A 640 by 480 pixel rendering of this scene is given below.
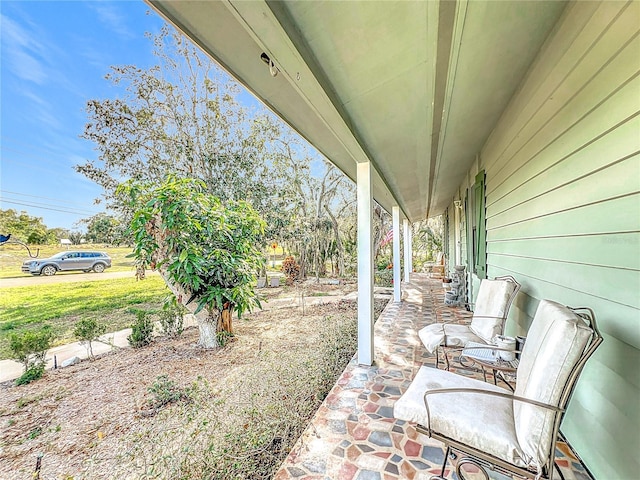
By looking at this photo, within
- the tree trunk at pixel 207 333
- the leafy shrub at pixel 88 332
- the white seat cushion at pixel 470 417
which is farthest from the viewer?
the tree trunk at pixel 207 333

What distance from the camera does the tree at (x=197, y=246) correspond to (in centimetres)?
318

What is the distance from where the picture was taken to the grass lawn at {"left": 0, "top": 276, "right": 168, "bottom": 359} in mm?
2793

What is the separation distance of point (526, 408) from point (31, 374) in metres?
4.34

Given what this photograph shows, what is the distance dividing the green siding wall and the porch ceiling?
0.35 metres

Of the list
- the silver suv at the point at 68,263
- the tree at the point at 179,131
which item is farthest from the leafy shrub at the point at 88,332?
the tree at the point at 179,131

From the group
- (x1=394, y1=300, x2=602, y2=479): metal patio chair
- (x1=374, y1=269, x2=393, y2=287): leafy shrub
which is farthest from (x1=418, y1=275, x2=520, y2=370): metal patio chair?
(x1=374, y1=269, x2=393, y2=287): leafy shrub

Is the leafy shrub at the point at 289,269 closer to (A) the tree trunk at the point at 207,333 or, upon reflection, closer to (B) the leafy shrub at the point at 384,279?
(B) the leafy shrub at the point at 384,279

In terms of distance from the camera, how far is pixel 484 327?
8.58ft

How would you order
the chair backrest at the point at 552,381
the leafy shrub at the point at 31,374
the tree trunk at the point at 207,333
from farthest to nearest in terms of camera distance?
the tree trunk at the point at 207,333
the leafy shrub at the point at 31,374
the chair backrest at the point at 552,381

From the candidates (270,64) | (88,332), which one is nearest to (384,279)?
(88,332)

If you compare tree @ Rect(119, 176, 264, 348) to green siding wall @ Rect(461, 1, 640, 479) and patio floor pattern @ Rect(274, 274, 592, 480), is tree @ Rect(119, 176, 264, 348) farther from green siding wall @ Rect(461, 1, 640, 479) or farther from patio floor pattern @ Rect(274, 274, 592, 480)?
green siding wall @ Rect(461, 1, 640, 479)

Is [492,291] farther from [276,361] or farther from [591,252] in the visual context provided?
[276,361]

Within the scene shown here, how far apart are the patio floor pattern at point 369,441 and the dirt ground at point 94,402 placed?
1333mm

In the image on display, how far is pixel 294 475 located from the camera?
152 centimetres
